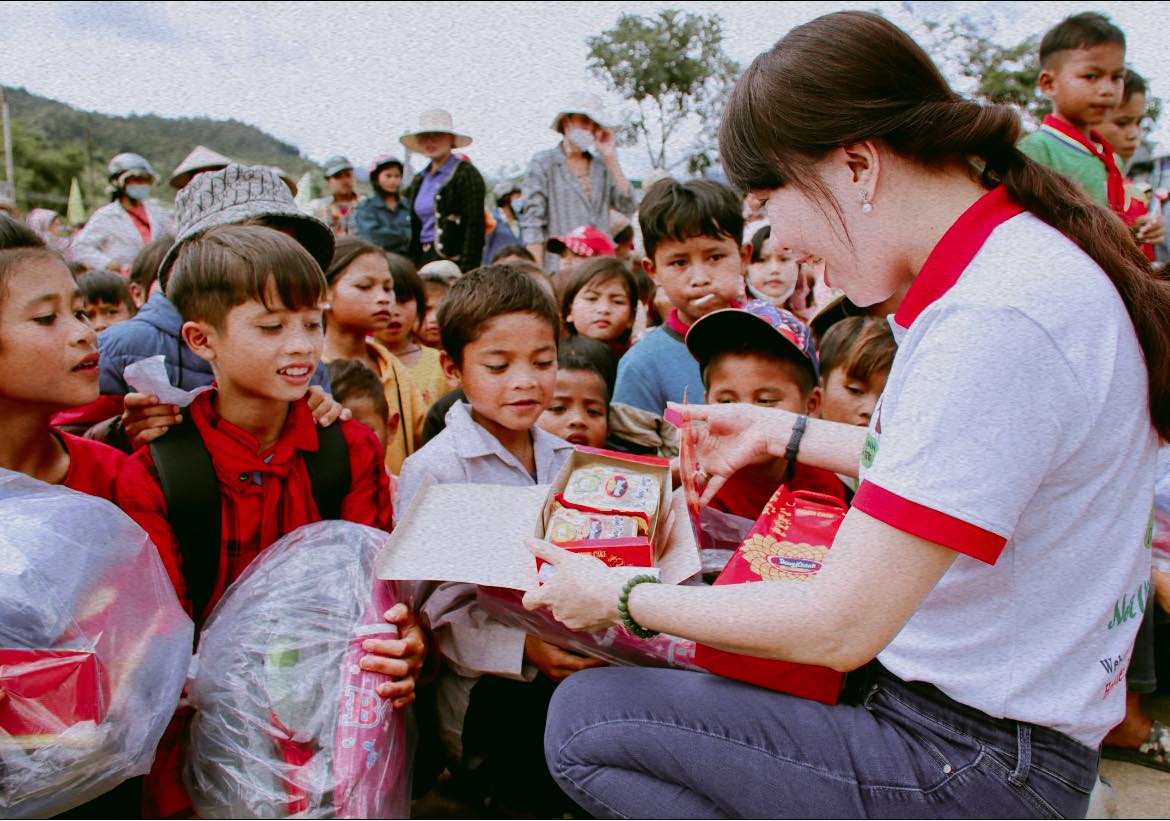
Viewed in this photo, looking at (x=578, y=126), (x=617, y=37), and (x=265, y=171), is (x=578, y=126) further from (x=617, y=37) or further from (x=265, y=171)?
(x=617, y=37)

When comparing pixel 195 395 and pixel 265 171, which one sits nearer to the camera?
pixel 195 395

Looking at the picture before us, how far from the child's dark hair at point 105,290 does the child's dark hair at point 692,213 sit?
3.36m

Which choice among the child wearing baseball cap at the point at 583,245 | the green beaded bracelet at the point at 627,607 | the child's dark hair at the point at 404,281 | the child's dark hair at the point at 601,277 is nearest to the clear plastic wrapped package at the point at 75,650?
the green beaded bracelet at the point at 627,607

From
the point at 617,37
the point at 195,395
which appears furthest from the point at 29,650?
the point at 617,37

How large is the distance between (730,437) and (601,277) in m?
2.04

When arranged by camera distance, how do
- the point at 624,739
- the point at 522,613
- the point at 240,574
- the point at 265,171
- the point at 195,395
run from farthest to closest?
the point at 265,171
the point at 195,395
the point at 240,574
the point at 522,613
the point at 624,739

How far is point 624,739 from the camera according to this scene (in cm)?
150

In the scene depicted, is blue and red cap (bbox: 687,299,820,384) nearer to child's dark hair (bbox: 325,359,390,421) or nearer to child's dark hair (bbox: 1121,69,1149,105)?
child's dark hair (bbox: 325,359,390,421)

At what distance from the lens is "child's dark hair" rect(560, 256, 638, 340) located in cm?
403

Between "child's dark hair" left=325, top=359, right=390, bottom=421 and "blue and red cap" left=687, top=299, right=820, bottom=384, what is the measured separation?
1.33 meters

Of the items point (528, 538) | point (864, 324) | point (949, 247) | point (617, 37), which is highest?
point (617, 37)

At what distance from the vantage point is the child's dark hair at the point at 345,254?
3.61 metres

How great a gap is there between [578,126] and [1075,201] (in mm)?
5460

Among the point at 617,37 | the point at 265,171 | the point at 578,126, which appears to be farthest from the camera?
the point at 617,37
